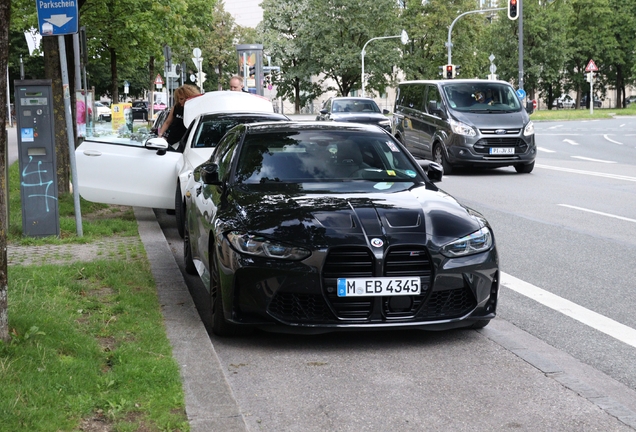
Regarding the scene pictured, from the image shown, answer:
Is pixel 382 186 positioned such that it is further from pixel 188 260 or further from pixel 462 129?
pixel 462 129

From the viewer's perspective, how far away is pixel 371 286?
237 inches

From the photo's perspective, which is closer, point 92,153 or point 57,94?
point 92,153

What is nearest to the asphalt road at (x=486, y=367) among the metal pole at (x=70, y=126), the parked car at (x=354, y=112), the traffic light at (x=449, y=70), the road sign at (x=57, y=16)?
the metal pole at (x=70, y=126)

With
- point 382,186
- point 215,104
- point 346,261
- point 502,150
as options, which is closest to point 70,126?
point 215,104

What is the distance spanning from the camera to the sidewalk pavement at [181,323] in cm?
461

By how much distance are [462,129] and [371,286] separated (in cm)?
1519

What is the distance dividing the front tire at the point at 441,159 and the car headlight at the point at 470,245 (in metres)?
14.9

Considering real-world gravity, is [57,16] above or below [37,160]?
above

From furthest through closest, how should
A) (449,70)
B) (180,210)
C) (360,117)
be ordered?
(449,70) → (360,117) → (180,210)

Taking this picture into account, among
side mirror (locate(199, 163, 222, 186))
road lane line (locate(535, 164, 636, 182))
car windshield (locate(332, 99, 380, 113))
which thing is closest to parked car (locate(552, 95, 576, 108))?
car windshield (locate(332, 99, 380, 113))

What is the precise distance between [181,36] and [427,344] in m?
26.8

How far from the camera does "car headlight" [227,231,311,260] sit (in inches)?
237

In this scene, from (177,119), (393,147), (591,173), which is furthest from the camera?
(591,173)


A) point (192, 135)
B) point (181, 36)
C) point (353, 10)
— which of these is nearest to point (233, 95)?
point (192, 135)
